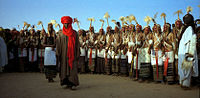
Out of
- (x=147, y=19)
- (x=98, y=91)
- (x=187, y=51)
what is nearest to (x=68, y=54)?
(x=98, y=91)

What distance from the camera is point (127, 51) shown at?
828 centimetres

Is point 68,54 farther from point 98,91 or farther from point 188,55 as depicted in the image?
point 188,55

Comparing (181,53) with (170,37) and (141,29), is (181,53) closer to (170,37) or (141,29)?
(170,37)

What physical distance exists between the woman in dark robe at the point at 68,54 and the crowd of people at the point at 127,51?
20 cm

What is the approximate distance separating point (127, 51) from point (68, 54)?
3.65m

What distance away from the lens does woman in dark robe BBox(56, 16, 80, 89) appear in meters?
5.29

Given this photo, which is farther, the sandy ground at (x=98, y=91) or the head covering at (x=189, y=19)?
the head covering at (x=189, y=19)

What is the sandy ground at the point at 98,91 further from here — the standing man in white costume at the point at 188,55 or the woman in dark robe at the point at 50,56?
the woman in dark robe at the point at 50,56

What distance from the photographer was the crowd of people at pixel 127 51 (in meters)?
5.35

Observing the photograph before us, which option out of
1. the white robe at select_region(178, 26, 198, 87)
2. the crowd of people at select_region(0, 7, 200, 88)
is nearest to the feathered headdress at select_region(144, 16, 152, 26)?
the crowd of people at select_region(0, 7, 200, 88)

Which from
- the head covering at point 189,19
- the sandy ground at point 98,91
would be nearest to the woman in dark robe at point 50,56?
the sandy ground at point 98,91

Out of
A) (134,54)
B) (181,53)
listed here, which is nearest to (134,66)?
(134,54)

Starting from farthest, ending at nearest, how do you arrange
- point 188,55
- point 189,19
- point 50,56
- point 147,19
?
point 147,19 → point 50,56 → point 189,19 → point 188,55

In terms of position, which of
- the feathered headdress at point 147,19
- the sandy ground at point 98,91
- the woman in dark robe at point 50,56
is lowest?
the sandy ground at point 98,91
